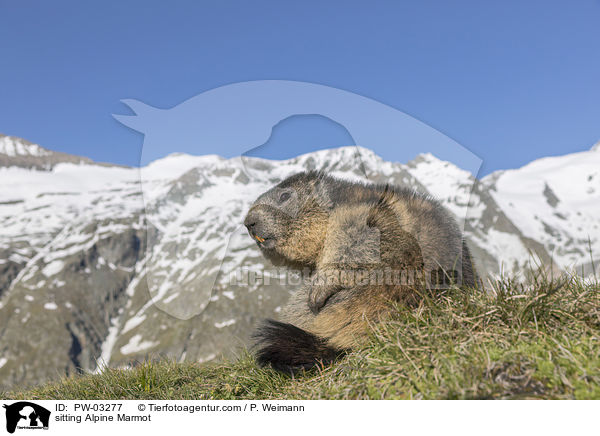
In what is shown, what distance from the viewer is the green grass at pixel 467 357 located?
409 cm

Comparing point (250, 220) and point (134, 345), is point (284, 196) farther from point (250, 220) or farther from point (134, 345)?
point (134, 345)

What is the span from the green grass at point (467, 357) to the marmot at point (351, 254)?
31 centimetres

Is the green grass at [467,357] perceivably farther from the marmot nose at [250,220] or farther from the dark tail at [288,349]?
the marmot nose at [250,220]

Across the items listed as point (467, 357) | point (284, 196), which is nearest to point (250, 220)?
point (284, 196)

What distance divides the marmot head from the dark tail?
1.16 meters

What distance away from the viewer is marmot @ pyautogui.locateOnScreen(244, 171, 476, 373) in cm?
578

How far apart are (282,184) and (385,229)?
177cm

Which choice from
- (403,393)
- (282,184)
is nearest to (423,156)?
(282,184)

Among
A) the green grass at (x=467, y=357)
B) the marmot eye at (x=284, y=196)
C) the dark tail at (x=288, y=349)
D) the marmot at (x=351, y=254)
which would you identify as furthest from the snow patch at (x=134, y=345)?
the green grass at (x=467, y=357)

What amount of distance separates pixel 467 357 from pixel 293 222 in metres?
3.06

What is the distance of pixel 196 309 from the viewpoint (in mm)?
7309

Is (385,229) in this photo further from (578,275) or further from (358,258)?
(578,275)
